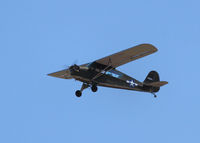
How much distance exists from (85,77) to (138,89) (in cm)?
406

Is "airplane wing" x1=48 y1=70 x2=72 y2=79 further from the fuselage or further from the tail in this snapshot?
the tail

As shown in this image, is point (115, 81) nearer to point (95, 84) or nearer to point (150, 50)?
point (95, 84)

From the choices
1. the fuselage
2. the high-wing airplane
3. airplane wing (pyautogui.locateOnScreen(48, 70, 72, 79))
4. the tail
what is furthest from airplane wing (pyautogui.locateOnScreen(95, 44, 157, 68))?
airplane wing (pyautogui.locateOnScreen(48, 70, 72, 79))

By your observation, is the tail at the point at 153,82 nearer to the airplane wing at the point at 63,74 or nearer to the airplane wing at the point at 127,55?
the airplane wing at the point at 127,55

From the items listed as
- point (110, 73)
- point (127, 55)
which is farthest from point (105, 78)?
point (127, 55)

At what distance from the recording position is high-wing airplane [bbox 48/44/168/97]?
27.8 m

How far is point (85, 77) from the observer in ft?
92.5

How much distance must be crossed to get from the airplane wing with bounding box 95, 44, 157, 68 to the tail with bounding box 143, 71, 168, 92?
7.68 feet

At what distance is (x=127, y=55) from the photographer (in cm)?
2856

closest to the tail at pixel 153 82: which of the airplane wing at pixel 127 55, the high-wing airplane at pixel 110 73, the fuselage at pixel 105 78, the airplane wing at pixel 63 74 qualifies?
the high-wing airplane at pixel 110 73

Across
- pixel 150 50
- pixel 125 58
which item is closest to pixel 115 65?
pixel 125 58

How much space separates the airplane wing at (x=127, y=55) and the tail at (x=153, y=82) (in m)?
2.34

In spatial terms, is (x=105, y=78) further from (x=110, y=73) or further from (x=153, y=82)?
(x=153, y=82)

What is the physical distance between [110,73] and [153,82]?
11.5 feet
